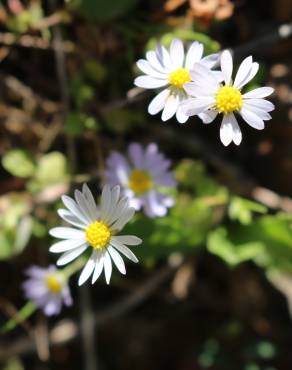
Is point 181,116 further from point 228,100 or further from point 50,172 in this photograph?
point 50,172

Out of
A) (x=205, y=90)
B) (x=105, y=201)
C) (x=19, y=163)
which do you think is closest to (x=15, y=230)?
(x=19, y=163)

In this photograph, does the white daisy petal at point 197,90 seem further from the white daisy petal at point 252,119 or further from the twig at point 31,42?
the twig at point 31,42

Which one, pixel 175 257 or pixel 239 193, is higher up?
pixel 239 193

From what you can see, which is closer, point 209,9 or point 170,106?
point 170,106

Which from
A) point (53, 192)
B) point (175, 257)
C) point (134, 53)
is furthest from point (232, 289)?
point (134, 53)

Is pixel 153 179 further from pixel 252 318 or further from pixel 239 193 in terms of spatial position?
pixel 252 318

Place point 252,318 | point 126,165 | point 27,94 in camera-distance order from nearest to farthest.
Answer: point 126,165 < point 27,94 < point 252,318

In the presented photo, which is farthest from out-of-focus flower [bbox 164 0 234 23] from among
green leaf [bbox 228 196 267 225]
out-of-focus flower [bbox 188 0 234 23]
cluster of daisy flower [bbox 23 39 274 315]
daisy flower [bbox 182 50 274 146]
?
green leaf [bbox 228 196 267 225]
